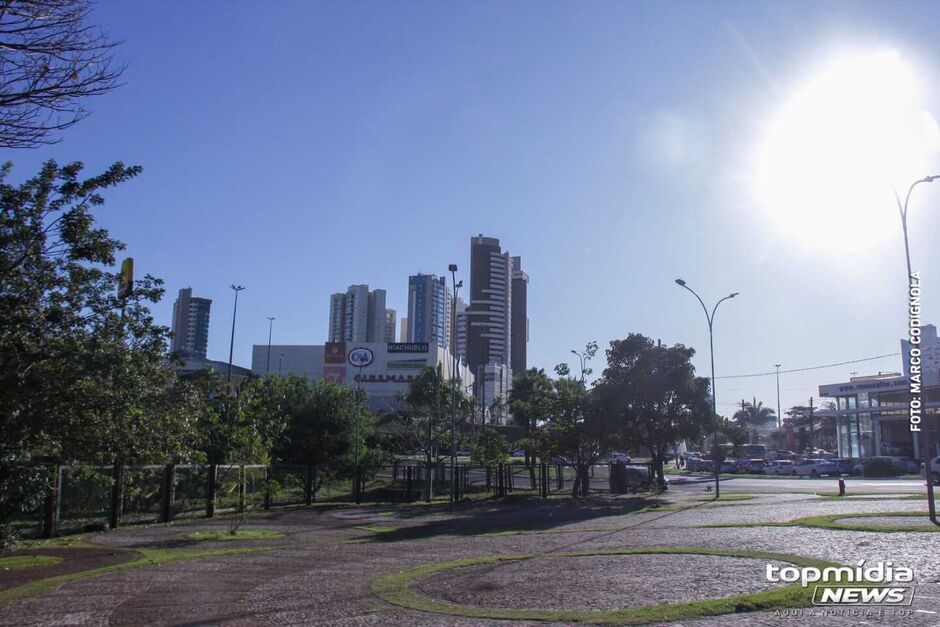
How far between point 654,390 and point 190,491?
71.2ft

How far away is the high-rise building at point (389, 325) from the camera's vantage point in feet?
561

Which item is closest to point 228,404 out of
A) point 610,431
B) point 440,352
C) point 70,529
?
point 70,529

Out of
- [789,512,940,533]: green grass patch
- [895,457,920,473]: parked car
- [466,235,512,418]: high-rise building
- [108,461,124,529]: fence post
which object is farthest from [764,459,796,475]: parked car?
[466,235,512,418]: high-rise building

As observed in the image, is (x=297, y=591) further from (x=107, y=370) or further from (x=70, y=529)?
(x=70, y=529)

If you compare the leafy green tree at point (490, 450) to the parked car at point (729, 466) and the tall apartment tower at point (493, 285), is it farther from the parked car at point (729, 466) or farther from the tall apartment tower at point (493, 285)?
the tall apartment tower at point (493, 285)

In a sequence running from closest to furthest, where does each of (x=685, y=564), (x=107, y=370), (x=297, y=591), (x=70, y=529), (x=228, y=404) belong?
(x=297, y=591)
(x=685, y=564)
(x=107, y=370)
(x=70, y=529)
(x=228, y=404)

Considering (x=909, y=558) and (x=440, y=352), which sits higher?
(x=440, y=352)

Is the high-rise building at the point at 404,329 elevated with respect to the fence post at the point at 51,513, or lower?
elevated

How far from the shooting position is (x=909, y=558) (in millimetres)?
12727

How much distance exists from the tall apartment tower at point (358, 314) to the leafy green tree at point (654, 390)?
431 feet

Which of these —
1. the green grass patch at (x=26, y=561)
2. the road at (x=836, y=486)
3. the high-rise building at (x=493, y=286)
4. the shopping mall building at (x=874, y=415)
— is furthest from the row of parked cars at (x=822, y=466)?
the high-rise building at (x=493, y=286)

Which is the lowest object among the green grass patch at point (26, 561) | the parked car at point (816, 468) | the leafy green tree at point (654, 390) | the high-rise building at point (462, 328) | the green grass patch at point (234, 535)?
the green grass patch at point (234, 535)

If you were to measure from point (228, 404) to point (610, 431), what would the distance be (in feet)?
63.8

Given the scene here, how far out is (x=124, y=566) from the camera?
1341cm
